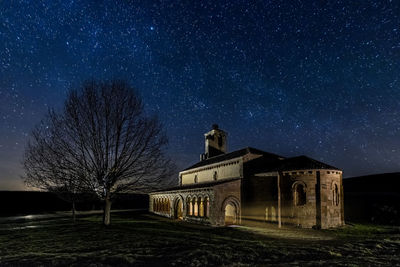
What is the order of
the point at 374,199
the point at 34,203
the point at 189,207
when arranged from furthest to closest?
the point at 34,203 → the point at 374,199 → the point at 189,207

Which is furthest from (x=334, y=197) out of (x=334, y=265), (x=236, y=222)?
(x=334, y=265)

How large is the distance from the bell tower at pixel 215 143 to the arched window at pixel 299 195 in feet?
59.4

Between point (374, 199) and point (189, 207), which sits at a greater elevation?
point (374, 199)

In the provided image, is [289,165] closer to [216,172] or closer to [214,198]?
[214,198]

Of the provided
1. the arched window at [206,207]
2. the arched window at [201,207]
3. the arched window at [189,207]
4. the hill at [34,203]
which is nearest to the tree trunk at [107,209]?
the arched window at [206,207]

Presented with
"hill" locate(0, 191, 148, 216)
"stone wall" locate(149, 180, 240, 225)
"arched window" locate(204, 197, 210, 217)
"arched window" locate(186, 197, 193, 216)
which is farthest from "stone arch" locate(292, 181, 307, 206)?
"hill" locate(0, 191, 148, 216)

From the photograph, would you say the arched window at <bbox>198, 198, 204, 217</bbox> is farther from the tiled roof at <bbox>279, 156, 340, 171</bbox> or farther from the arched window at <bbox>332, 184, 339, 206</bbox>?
the arched window at <bbox>332, 184, 339, 206</bbox>

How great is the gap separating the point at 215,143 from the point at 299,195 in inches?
743

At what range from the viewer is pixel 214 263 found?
32.6ft

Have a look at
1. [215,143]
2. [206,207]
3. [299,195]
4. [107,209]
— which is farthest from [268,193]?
[215,143]

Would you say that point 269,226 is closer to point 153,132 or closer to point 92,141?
point 153,132

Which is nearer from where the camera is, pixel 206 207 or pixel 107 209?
pixel 107 209

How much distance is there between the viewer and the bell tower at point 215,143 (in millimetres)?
41031

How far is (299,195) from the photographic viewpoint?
24.0 m
